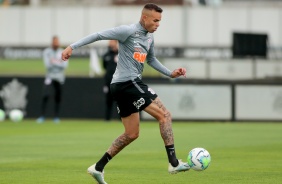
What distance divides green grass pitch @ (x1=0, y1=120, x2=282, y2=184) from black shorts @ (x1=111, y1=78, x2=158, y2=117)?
1.04m

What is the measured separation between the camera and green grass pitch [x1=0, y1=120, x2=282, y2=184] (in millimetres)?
13320

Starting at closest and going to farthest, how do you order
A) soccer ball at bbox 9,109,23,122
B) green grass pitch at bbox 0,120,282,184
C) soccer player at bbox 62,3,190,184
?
soccer player at bbox 62,3,190,184, green grass pitch at bbox 0,120,282,184, soccer ball at bbox 9,109,23,122

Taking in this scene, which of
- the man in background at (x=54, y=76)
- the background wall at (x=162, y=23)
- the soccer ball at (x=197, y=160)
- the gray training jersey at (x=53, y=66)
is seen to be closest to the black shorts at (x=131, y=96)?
the soccer ball at (x=197, y=160)

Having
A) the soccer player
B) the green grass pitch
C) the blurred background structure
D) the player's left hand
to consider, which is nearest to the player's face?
the soccer player

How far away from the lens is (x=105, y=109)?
28.7m

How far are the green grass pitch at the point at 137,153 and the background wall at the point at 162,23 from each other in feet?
83.6

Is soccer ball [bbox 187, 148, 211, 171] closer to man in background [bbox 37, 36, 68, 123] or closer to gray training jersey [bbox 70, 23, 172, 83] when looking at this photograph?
gray training jersey [bbox 70, 23, 172, 83]

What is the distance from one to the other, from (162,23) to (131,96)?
40926 mm

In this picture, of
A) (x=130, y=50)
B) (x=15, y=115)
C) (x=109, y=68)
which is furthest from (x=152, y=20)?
(x=15, y=115)

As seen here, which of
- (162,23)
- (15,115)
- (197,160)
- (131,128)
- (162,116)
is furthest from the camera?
(162,23)

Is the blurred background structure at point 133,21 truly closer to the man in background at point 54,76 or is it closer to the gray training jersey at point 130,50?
the man in background at point 54,76

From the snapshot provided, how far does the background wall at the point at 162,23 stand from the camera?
2019 inches

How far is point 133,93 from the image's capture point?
12.5 metres

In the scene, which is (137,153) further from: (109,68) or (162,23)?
(162,23)
